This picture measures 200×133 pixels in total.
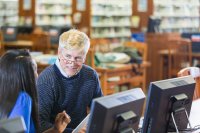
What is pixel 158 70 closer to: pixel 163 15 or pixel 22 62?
pixel 163 15

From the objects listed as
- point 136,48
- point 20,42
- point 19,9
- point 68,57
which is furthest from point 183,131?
point 19,9

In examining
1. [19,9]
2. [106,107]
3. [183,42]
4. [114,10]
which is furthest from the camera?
[114,10]

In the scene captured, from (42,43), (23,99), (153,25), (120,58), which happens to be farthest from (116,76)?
(153,25)

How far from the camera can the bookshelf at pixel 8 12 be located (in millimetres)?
11070

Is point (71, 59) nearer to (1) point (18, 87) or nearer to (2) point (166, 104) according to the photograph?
(1) point (18, 87)

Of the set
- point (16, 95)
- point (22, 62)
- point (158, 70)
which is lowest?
point (158, 70)

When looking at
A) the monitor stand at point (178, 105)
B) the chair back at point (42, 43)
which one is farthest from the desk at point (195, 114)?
the chair back at point (42, 43)

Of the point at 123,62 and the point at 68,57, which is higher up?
A: the point at 68,57

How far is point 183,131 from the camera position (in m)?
2.37

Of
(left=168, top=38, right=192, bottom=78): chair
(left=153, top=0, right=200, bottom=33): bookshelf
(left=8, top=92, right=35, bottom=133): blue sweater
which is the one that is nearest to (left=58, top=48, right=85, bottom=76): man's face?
(left=8, top=92, right=35, bottom=133): blue sweater

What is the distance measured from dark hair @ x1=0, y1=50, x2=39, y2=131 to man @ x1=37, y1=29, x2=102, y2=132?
0.44 meters

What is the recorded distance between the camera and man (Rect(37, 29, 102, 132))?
2.53 metres

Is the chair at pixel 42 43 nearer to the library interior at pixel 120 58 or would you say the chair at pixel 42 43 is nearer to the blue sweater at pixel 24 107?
the library interior at pixel 120 58

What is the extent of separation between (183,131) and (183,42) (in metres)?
5.02
